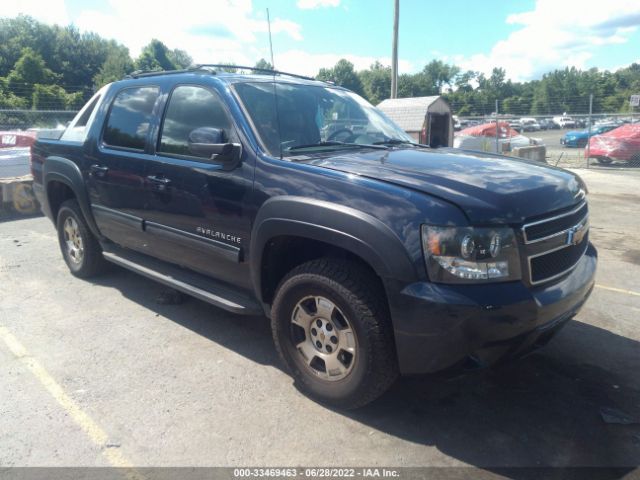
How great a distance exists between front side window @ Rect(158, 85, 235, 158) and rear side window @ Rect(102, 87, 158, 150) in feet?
0.94

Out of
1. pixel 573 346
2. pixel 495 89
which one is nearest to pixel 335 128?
pixel 573 346

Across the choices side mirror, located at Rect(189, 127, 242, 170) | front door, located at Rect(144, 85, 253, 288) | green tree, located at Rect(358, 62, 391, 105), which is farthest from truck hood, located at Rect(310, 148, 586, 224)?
green tree, located at Rect(358, 62, 391, 105)

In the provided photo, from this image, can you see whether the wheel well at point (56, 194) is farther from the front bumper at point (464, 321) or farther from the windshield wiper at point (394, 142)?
the front bumper at point (464, 321)

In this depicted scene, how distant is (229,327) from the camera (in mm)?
4250

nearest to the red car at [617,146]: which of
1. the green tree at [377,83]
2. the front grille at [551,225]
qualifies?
the front grille at [551,225]

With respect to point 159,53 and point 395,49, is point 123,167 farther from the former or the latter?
point 159,53

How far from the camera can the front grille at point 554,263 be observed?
262cm

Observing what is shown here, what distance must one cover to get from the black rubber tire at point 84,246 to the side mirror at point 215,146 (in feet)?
7.97

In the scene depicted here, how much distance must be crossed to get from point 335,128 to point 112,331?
98.2 inches

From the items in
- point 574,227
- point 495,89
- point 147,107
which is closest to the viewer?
point 574,227

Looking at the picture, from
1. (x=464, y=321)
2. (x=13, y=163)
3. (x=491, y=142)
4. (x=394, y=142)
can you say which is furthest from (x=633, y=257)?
(x=491, y=142)

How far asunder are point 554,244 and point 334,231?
1.23m

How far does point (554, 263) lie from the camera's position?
2.78 m

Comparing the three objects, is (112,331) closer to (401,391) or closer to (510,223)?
(401,391)
